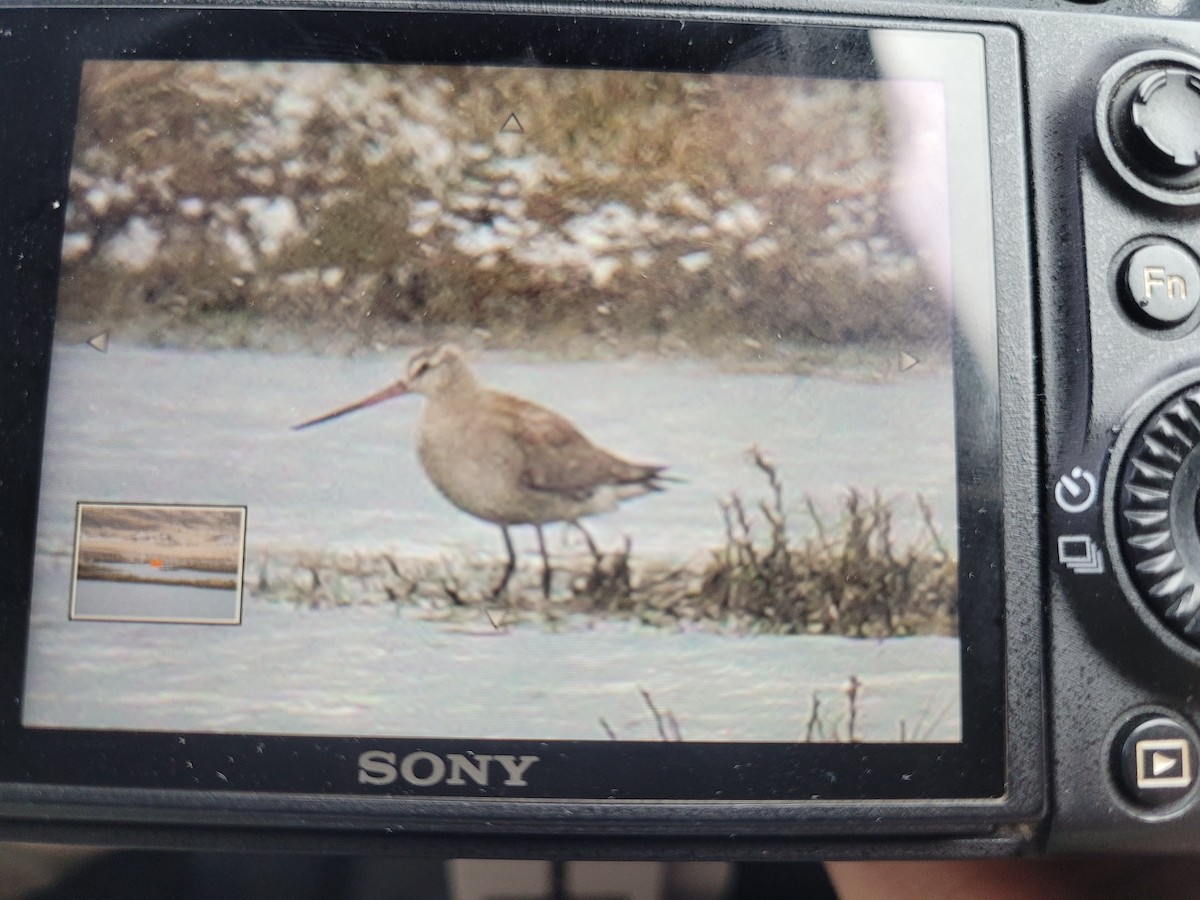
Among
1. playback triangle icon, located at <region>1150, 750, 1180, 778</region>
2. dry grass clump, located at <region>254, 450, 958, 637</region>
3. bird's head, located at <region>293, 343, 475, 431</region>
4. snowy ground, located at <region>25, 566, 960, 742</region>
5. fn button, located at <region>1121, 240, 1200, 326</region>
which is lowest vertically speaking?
playback triangle icon, located at <region>1150, 750, 1180, 778</region>

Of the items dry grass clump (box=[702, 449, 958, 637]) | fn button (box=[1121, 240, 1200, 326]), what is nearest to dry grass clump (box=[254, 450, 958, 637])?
dry grass clump (box=[702, 449, 958, 637])

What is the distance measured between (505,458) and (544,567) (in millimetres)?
50

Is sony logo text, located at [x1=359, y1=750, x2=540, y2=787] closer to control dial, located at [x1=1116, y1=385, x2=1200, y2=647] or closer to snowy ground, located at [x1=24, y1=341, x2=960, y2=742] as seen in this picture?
snowy ground, located at [x1=24, y1=341, x2=960, y2=742]

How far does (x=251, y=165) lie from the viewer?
0.34 meters

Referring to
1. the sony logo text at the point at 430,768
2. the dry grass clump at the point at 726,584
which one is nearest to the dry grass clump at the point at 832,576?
the dry grass clump at the point at 726,584

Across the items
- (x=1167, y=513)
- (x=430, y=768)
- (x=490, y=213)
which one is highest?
(x=490, y=213)

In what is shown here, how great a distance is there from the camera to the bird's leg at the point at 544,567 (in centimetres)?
33

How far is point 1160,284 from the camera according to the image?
33cm

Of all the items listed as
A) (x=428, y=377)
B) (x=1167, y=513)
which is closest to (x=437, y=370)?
(x=428, y=377)

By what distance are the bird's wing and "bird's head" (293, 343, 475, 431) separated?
21mm

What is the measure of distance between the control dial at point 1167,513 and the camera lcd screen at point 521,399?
6 cm

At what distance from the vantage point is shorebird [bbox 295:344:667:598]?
33 cm

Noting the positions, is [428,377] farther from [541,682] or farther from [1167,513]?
[1167,513]

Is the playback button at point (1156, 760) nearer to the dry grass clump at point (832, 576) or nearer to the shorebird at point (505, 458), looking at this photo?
the dry grass clump at point (832, 576)
